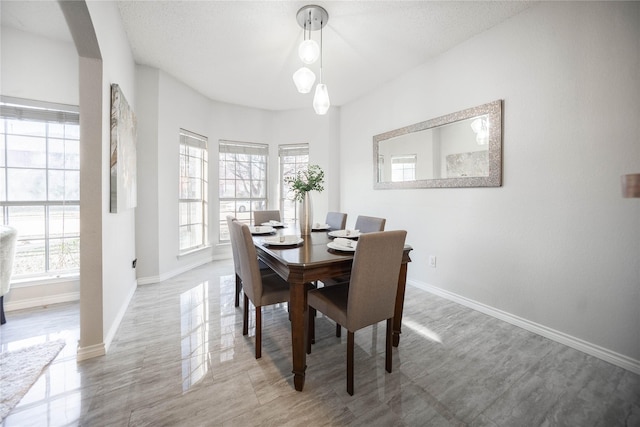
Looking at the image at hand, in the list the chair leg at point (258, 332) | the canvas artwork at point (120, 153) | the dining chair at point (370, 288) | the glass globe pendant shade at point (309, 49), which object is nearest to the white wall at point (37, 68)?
the canvas artwork at point (120, 153)

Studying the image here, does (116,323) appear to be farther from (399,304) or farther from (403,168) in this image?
(403,168)

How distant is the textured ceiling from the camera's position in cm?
221

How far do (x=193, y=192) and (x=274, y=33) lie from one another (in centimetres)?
261

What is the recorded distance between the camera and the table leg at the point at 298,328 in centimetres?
150

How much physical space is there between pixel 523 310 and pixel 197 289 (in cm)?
335

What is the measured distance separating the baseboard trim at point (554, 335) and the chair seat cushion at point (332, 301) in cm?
164

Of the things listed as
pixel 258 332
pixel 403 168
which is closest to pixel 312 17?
pixel 403 168

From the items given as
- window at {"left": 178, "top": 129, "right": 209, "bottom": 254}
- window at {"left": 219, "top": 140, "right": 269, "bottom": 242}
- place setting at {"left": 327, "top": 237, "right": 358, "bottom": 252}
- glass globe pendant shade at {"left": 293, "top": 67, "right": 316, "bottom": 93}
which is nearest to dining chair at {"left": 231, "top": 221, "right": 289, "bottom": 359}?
place setting at {"left": 327, "top": 237, "right": 358, "bottom": 252}

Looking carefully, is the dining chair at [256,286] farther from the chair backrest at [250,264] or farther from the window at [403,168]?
the window at [403,168]

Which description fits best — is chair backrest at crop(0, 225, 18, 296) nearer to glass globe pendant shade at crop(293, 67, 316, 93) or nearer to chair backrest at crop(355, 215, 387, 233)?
glass globe pendant shade at crop(293, 67, 316, 93)

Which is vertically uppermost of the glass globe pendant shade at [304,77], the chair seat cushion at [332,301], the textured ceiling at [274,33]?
the textured ceiling at [274,33]

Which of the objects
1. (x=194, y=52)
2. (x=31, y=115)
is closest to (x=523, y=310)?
(x=194, y=52)

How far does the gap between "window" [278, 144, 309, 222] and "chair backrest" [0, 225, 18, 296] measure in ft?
11.1

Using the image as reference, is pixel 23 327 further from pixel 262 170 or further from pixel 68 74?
pixel 262 170
